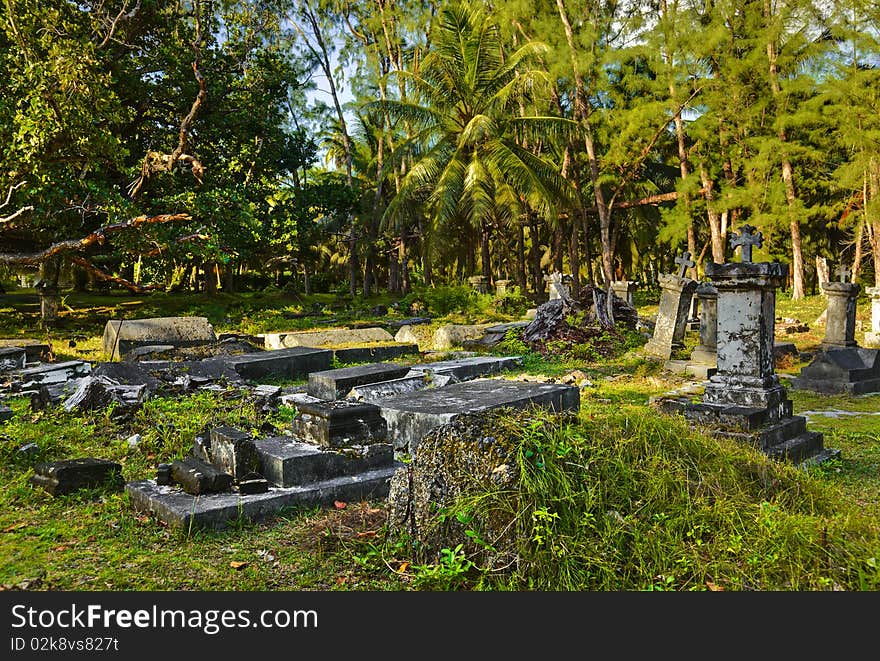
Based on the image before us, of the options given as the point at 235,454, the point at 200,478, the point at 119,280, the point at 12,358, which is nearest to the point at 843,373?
the point at 235,454

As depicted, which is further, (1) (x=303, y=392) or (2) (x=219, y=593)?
(1) (x=303, y=392)

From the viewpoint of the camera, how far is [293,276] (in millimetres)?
31469

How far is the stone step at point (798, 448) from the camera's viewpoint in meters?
5.01

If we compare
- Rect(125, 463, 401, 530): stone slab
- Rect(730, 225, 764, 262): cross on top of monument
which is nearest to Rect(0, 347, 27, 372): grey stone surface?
Rect(125, 463, 401, 530): stone slab

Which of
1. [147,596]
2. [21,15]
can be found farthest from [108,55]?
[147,596]

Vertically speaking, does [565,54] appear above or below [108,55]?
above

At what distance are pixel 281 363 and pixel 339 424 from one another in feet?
15.4

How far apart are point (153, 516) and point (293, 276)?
28.5 m

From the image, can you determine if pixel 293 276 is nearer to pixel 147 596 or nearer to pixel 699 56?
pixel 699 56

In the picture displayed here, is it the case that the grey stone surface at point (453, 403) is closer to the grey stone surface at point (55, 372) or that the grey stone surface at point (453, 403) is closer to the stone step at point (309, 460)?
the stone step at point (309, 460)

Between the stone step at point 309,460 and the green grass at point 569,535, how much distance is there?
29 centimetres

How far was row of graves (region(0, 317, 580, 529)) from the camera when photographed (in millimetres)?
3918

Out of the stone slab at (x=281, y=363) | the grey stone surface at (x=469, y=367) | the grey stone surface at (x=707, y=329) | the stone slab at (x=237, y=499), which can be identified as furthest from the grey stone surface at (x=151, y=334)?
the grey stone surface at (x=707, y=329)

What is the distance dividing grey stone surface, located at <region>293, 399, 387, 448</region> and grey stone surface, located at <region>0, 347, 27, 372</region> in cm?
560
